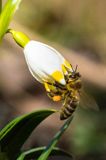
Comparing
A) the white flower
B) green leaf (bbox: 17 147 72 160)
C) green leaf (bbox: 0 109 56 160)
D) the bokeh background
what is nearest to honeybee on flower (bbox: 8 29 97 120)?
the white flower

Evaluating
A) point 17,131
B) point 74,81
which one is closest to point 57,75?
point 74,81

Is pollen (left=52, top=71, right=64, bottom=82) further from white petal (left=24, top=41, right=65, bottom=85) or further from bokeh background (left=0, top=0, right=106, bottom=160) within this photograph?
bokeh background (left=0, top=0, right=106, bottom=160)

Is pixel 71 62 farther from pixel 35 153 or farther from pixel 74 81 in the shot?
pixel 74 81

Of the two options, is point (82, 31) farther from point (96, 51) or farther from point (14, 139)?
point (14, 139)

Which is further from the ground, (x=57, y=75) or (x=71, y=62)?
(x=57, y=75)

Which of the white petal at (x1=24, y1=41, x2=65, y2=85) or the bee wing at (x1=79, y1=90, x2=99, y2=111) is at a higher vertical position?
the white petal at (x1=24, y1=41, x2=65, y2=85)

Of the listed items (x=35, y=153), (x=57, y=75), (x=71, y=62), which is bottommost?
(x=71, y=62)
